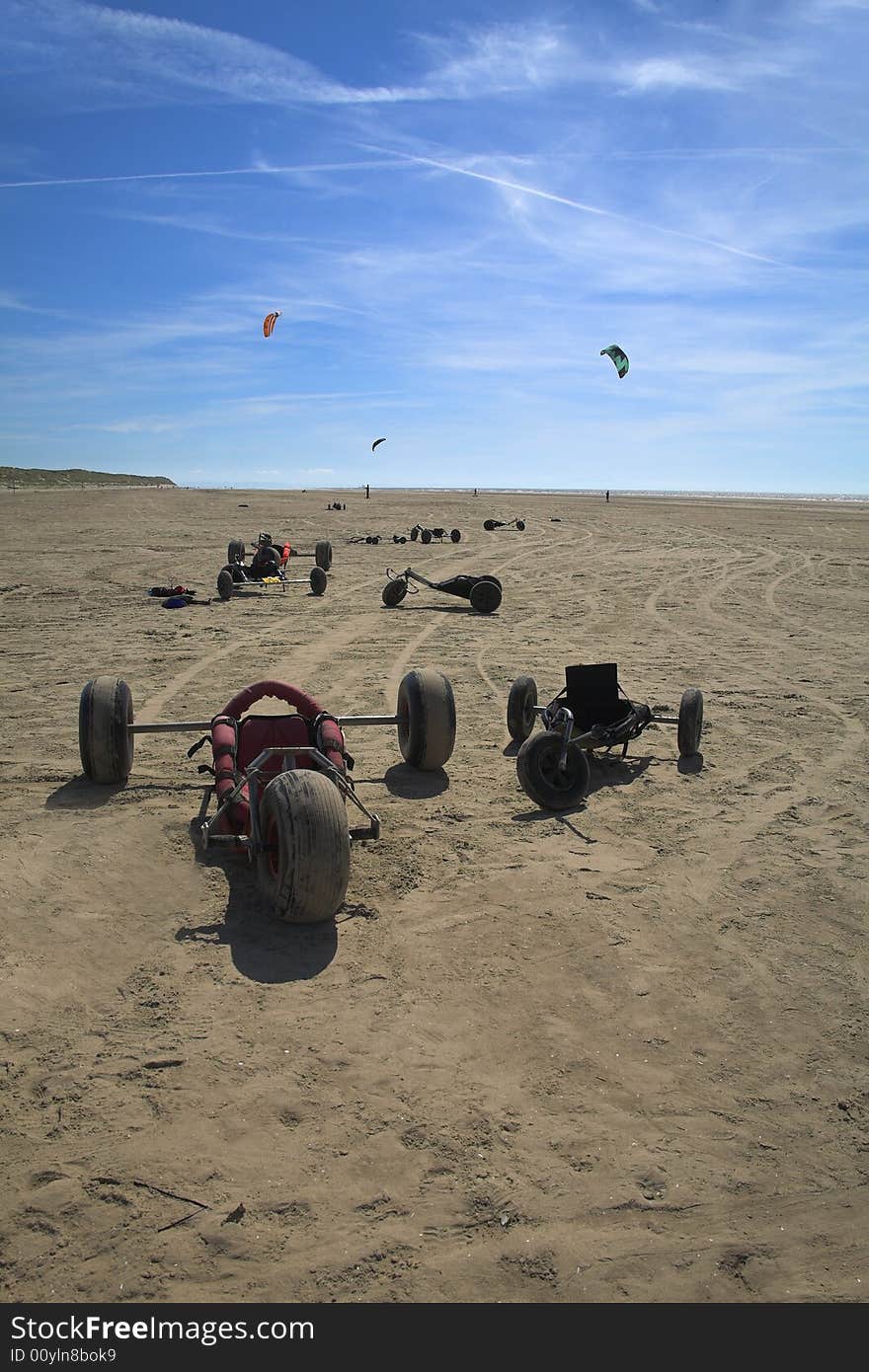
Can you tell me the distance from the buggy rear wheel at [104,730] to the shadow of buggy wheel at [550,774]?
2891 mm

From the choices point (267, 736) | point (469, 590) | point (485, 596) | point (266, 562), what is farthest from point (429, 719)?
point (266, 562)

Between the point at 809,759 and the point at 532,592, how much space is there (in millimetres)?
10946

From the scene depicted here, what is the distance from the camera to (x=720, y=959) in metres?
4.76

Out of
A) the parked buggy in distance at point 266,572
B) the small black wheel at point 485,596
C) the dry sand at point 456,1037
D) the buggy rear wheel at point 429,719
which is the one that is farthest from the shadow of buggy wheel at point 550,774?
the parked buggy in distance at point 266,572

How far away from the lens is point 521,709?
8305 millimetres

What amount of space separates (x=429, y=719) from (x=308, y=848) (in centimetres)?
265

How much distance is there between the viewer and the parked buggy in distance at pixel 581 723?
270 inches

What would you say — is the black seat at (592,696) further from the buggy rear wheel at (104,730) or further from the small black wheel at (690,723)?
the buggy rear wheel at (104,730)
